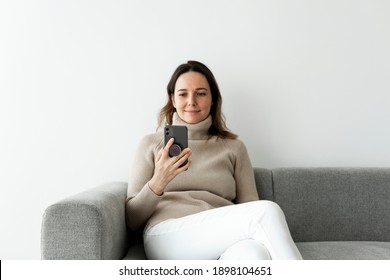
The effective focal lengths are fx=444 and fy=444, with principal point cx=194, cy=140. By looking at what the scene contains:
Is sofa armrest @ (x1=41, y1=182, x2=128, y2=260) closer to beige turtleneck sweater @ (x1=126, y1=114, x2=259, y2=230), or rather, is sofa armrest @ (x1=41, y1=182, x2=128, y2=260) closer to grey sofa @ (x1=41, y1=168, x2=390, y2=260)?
beige turtleneck sweater @ (x1=126, y1=114, x2=259, y2=230)

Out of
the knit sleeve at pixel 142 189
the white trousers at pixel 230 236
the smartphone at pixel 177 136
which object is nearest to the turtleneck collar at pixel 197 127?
the knit sleeve at pixel 142 189

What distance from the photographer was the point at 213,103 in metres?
1.94

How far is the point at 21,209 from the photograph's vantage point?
2012mm

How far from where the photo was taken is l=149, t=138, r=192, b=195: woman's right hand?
1.53m

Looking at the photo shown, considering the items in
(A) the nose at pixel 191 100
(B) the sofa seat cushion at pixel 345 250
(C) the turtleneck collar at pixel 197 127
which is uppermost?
(A) the nose at pixel 191 100

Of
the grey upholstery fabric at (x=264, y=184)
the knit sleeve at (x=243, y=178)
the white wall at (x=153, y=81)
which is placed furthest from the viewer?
the white wall at (x=153, y=81)

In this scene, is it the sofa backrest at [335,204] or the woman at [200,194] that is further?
the sofa backrest at [335,204]

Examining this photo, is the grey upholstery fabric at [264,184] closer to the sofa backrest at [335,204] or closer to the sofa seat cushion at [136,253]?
the sofa backrest at [335,204]

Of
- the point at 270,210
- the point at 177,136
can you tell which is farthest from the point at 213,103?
the point at 270,210

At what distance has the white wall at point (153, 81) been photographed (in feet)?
6.61

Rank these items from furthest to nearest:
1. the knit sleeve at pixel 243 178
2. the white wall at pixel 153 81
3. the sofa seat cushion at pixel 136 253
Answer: the white wall at pixel 153 81 → the knit sleeve at pixel 243 178 → the sofa seat cushion at pixel 136 253

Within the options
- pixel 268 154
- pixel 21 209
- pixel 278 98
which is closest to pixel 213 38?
pixel 278 98

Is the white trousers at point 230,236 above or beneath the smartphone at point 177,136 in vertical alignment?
beneath

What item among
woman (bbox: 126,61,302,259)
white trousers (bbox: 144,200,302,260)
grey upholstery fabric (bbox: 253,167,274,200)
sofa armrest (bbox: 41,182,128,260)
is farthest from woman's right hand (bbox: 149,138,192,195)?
grey upholstery fabric (bbox: 253,167,274,200)
